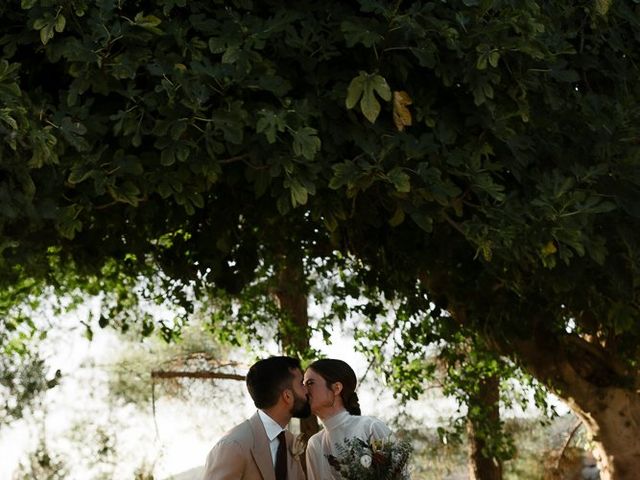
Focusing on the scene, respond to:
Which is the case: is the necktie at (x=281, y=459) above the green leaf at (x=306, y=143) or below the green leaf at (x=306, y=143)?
below

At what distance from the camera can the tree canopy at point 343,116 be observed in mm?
6328

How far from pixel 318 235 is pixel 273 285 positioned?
3711 millimetres

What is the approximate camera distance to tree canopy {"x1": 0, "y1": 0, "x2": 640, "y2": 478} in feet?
20.8

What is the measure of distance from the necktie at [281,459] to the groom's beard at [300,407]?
0.42 ft

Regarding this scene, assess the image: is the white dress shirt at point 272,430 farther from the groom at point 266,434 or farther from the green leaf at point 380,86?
the green leaf at point 380,86

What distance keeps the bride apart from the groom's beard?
12.2 inches

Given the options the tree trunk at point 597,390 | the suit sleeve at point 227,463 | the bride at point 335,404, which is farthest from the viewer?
the tree trunk at point 597,390

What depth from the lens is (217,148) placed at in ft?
21.2

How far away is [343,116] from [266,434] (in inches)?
77.3

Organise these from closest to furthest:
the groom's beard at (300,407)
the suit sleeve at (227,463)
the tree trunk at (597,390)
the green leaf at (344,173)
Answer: the suit sleeve at (227,463)
the groom's beard at (300,407)
the green leaf at (344,173)
the tree trunk at (597,390)

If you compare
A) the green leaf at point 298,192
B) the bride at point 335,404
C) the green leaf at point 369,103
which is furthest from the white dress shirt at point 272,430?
the green leaf at point 369,103

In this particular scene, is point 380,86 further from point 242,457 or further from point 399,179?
point 242,457

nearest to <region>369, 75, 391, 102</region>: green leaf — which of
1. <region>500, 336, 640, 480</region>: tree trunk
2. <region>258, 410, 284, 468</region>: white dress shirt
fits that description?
<region>258, 410, 284, 468</region>: white dress shirt

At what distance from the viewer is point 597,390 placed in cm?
1204
